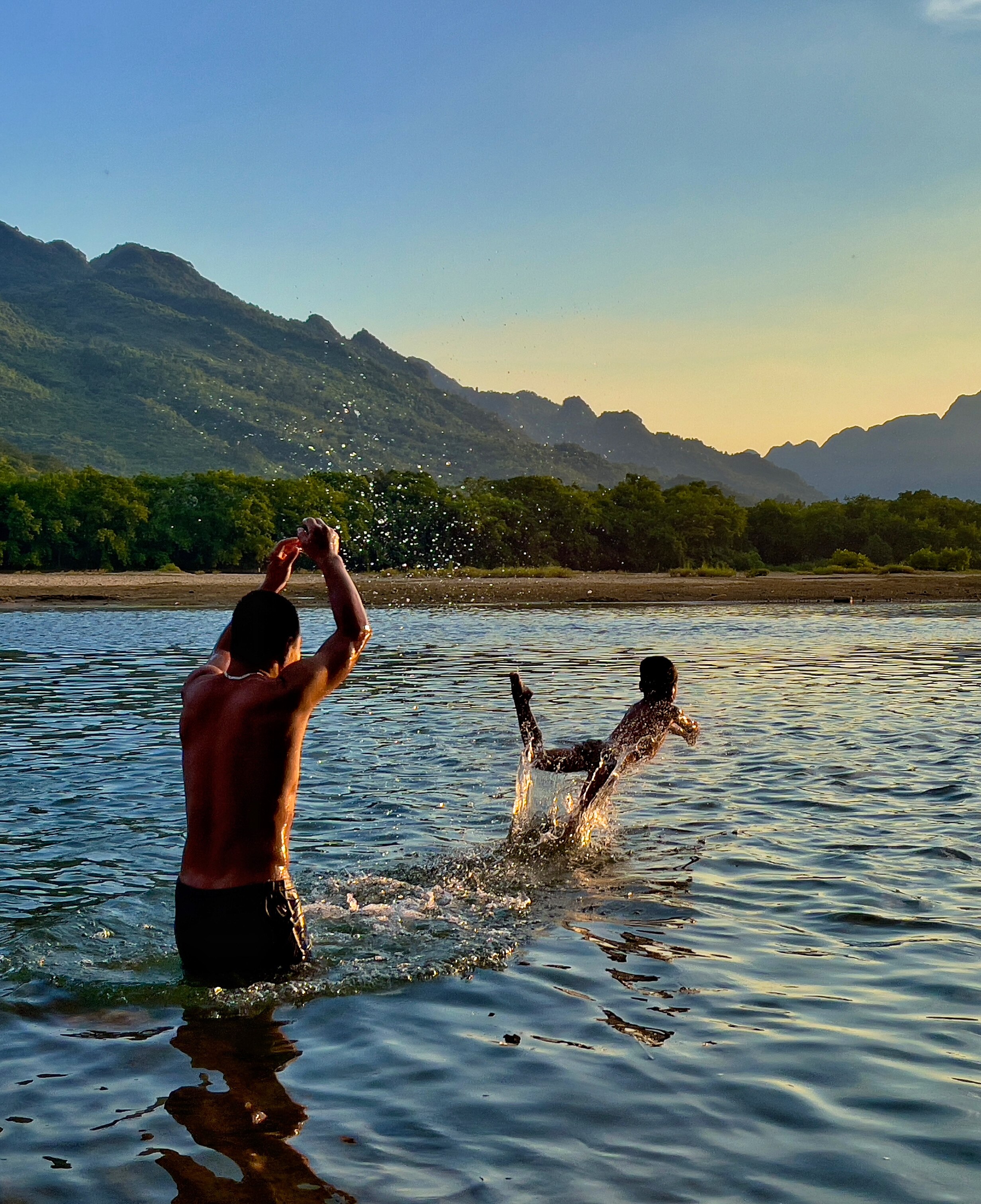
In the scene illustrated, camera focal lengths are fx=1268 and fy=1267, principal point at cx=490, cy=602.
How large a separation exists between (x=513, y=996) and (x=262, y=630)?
7.66 ft

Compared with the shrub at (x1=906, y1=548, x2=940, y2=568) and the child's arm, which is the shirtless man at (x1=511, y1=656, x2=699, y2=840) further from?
the shrub at (x1=906, y1=548, x2=940, y2=568)

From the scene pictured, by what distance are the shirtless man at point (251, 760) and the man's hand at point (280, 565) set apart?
11 millimetres

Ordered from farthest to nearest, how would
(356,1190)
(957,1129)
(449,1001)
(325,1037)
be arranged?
1. (449,1001)
2. (325,1037)
3. (957,1129)
4. (356,1190)

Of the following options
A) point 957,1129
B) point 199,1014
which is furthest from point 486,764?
point 957,1129

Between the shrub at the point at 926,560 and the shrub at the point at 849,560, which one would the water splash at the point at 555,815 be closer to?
the shrub at the point at 849,560

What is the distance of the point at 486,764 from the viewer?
1399 cm

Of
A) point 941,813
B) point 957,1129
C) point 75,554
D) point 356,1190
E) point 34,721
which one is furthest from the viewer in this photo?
point 75,554

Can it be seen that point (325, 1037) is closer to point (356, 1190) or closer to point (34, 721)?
point (356, 1190)

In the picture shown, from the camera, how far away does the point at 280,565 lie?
20.1 ft

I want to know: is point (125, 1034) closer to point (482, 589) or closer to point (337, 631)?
point (337, 631)

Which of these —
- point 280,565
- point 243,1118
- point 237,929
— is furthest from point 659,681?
point 243,1118

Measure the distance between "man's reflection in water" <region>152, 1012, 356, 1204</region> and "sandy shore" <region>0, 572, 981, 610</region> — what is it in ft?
125

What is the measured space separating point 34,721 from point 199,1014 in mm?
11673

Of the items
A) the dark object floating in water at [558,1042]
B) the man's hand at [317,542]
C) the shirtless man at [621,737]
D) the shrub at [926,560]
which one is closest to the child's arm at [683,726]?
the shirtless man at [621,737]
